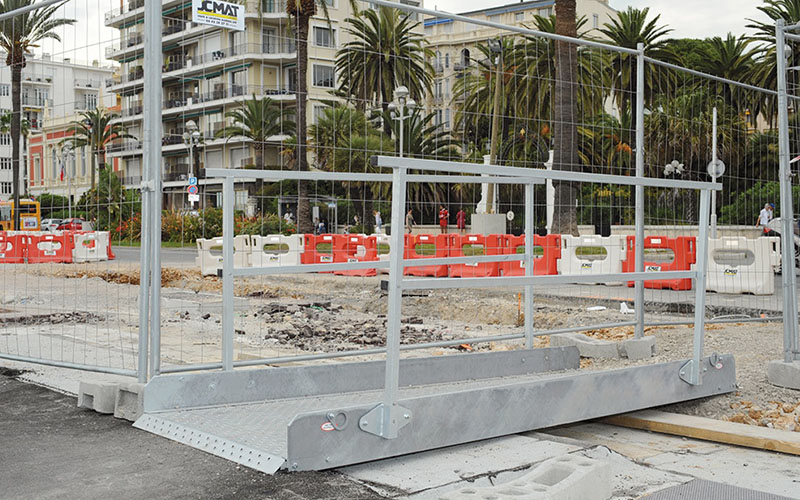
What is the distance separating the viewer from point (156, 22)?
5.95 meters

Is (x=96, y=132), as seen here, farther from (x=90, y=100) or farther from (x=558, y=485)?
(x=558, y=485)

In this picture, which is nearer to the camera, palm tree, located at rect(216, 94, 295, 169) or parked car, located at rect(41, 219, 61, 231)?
palm tree, located at rect(216, 94, 295, 169)

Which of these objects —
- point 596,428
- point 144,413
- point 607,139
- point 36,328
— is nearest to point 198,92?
point 144,413

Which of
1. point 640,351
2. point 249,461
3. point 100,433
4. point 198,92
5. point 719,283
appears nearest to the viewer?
point 249,461

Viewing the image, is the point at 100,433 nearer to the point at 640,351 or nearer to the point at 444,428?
the point at 444,428

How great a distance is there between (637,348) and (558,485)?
4857 mm

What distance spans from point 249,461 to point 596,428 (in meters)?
2.62

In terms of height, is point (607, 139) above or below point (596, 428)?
above

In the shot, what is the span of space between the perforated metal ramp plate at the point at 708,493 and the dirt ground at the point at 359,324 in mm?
1750

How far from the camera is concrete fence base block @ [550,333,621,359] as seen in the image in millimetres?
8617

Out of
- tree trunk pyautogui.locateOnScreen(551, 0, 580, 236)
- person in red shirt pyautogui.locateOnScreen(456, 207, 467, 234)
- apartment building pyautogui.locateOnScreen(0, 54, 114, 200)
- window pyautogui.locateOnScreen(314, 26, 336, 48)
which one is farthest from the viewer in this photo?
person in red shirt pyautogui.locateOnScreen(456, 207, 467, 234)

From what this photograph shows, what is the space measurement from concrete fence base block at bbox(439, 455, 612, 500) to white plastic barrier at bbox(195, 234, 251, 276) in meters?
3.24


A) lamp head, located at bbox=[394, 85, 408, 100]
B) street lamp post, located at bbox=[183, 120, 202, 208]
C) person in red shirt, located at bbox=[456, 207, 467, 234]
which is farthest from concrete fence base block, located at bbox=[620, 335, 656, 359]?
street lamp post, located at bbox=[183, 120, 202, 208]

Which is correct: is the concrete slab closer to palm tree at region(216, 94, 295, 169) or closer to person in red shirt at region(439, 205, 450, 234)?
palm tree at region(216, 94, 295, 169)
